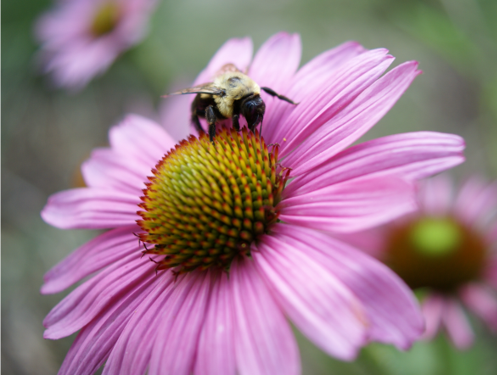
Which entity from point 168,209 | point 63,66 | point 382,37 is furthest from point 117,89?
point 168,209

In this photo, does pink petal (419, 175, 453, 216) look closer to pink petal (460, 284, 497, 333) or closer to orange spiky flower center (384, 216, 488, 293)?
orange spiky flower center (384, 216, 488, 293)

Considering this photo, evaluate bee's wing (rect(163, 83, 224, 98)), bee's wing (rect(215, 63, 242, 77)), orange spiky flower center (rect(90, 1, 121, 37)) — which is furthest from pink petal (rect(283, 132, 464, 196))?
orange spiky flower center (rect(90, 1, 121, 37))

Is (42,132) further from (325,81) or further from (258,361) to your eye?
(258,361)

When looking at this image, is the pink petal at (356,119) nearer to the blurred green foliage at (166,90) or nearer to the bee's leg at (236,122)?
the bee's leg at (236,122)

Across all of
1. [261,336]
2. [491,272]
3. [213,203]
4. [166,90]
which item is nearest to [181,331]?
[261,336]

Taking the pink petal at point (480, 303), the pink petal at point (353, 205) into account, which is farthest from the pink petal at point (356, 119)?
the pink petal at point (480, 303)

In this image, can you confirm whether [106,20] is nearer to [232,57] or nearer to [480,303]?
[232,57]
